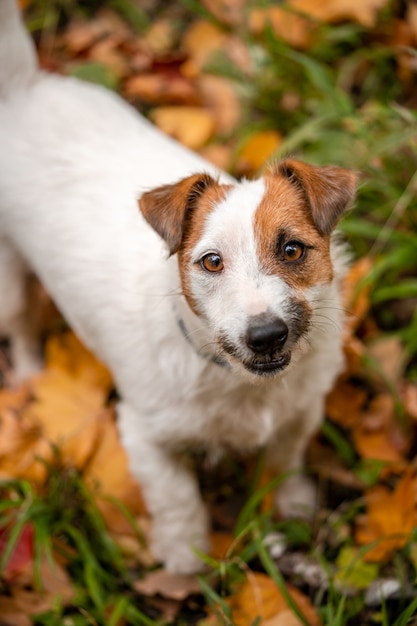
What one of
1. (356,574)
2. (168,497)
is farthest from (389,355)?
(168,497)

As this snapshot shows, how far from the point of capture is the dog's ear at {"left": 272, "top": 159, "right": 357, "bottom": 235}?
2.65 metres

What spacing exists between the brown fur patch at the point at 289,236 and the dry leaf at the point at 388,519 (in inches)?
53.2

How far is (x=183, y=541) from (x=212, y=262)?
1.66 meters

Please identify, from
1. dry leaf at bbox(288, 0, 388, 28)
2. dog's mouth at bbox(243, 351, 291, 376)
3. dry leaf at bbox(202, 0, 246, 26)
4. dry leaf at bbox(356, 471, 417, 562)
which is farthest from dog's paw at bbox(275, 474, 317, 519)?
dry leaf at bbox(202, 0, 246, 26)

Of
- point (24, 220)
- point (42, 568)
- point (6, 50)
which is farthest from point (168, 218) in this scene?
point (42, 568)

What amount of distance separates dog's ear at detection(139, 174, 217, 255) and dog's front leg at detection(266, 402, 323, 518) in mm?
1279

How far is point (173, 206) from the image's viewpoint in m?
2.71

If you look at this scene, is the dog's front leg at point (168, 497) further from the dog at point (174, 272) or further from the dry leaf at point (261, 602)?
the dry leaf at point (261, 602)

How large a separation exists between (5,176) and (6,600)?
221 centimetres

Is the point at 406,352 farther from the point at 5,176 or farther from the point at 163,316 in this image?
the point at 5,176

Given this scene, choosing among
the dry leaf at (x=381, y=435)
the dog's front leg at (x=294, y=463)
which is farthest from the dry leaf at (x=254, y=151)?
the dog's front leg at (x=294, y=463)

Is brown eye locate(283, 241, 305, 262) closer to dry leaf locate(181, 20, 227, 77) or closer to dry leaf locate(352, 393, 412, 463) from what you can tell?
dry leaf locate(352, 393, 412, 463)

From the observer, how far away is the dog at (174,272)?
102 inches

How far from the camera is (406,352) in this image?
3914mm
